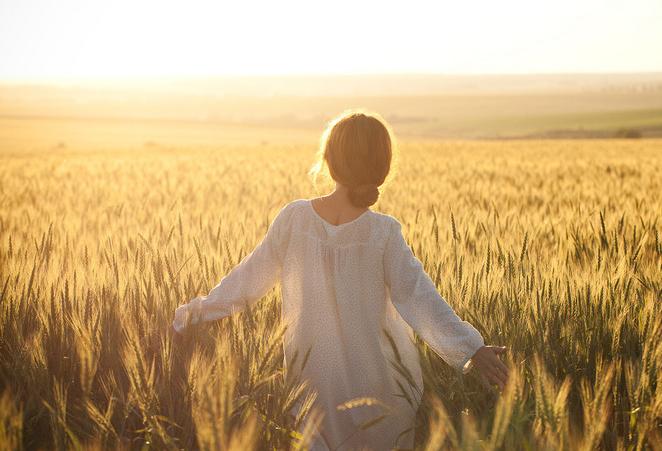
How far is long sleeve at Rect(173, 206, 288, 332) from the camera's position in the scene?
6.82 feet

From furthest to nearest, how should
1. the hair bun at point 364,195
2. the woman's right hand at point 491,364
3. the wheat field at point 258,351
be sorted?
the hair bun at point 364,195
the woman's right hand at point 491,364
the wheat field at point 258,351

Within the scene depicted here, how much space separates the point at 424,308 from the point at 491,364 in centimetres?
24

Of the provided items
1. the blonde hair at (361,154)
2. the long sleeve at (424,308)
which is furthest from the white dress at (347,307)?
the blonde hair at (361,154)

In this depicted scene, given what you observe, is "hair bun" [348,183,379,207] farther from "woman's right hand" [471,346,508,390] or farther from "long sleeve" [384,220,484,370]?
"woman's right hand" [471,346,508,390]

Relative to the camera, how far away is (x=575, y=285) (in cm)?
240

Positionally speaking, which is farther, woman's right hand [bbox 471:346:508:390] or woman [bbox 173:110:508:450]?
woman [bbox 173:110:508:450]

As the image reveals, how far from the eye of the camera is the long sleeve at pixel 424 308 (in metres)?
1.87

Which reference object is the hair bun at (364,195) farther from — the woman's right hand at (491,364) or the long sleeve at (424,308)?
the woman's right hand at (491,364)

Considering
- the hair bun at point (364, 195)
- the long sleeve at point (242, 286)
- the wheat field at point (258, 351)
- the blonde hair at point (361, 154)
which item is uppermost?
the blonde hair at point (361, 154)

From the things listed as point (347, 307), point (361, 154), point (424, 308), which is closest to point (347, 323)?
point (347, 307)

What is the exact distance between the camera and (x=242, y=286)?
2.14 meters

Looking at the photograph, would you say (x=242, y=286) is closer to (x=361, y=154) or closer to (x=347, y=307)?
(x=347, y=307)

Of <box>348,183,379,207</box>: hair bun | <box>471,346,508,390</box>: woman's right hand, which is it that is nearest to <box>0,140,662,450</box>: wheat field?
<box>471,346,508,390</box>: woman's right hand

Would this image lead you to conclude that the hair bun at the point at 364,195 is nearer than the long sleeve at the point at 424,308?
No
